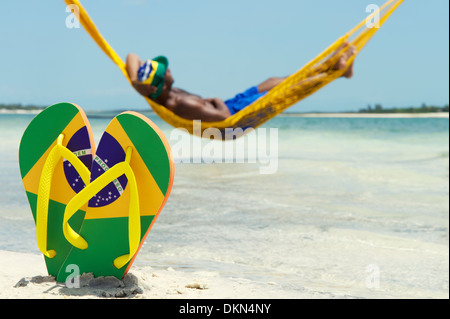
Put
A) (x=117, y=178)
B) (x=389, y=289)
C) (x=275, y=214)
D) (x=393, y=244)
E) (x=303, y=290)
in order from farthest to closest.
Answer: (x=275, y=214), (x=393, y=244), (x=389, y=289), (x=303, y=290), (x=117, y=178)

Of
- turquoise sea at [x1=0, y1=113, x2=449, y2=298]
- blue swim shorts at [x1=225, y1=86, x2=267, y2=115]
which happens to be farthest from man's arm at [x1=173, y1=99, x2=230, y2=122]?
turquoise sea at [x1=0, y1=113, x2=449, y2=298]

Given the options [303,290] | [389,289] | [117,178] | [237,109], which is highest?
[237,109]

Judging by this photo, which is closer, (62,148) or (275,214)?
(62,148)

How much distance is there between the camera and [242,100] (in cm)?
302

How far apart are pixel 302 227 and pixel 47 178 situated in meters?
2.15

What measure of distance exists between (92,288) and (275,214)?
2418mm

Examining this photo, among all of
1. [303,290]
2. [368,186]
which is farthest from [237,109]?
[368,186]

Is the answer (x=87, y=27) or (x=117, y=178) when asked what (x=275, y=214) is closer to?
(x=87, y=27)

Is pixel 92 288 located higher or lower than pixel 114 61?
lower

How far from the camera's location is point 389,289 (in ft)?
7.22

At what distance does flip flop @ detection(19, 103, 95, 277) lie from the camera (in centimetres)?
142

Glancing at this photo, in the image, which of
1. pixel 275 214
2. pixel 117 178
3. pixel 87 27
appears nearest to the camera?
pixel 117 178
